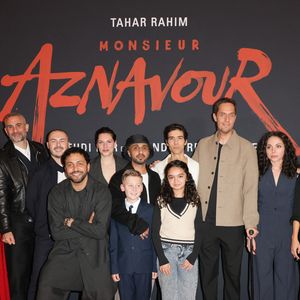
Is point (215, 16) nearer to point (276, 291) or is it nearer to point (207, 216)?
point (207, 216)

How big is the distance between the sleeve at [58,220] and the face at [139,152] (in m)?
0.73

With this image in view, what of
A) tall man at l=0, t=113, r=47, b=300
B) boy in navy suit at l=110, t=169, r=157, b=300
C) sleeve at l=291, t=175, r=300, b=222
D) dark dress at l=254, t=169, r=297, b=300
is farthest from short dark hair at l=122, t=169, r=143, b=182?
sleeve at l=291, t=175, r=300, b=222

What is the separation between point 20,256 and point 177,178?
5.25ft

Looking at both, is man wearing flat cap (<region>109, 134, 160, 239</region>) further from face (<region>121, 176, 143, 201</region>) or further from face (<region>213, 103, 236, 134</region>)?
face (<region>213, 103, 236, 134</region>)

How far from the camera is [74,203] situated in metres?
3.13

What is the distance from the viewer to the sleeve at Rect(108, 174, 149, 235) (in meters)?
3.12

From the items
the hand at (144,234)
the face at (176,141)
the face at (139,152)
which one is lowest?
the hand at (144,234)

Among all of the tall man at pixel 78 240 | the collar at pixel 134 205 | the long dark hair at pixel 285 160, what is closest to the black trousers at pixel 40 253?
the tall man at pixel 78 240

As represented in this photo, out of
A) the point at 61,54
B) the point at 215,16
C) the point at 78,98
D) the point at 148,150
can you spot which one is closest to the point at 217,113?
the point at 148,150

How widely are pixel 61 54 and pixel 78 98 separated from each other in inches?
20.4

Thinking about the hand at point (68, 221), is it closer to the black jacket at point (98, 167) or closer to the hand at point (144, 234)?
the hand at point (144, 234)

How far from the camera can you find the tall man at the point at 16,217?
3.55m

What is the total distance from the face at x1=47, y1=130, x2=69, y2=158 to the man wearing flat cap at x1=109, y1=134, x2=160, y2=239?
562 millimetres

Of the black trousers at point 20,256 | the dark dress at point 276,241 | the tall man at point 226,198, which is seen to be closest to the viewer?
the dark dress at point 276,241
